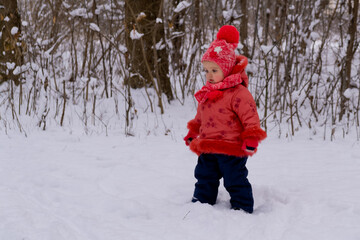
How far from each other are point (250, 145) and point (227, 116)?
262mm

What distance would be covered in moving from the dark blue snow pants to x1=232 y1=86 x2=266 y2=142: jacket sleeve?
239 millimetres

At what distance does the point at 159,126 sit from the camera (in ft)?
16.2

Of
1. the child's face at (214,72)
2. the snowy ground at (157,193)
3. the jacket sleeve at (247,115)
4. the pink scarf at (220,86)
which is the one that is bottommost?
the snowy ground at (157,193)

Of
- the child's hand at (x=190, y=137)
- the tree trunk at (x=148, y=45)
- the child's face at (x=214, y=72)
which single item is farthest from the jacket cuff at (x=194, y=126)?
the tree trunk at (x=148, y=45)

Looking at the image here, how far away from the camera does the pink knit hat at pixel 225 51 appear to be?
89.7 inches

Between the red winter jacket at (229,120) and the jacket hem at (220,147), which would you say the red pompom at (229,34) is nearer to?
the red winter jacket at (229,120)

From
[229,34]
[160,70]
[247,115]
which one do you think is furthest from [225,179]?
[160,70]

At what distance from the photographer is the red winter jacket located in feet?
7.28

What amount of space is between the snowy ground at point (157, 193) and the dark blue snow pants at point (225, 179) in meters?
0.10

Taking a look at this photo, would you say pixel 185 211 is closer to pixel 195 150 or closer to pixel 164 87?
pixel 195 150

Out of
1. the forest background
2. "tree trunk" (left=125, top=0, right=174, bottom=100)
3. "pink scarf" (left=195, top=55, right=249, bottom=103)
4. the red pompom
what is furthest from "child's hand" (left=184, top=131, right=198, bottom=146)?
"tree trunk" (left=125, top=0, right=174, bottom=100)

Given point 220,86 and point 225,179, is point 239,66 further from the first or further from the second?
point 225,179

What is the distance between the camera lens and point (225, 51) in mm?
2281

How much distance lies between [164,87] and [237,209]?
376cm
